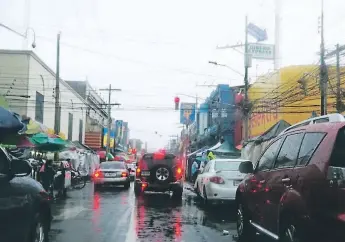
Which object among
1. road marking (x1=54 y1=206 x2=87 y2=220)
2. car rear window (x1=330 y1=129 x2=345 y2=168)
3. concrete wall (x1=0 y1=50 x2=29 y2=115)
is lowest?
road marking (x1=54 y1=206 x2=87 y2=220)

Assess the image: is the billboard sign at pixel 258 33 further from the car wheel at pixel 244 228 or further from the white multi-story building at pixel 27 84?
the car wheel at pixel 244 228

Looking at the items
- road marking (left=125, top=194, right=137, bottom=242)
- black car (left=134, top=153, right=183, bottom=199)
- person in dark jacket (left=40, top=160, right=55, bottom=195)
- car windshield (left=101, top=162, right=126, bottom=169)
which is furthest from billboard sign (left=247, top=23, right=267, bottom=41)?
road marking (left=125, top=194, right=137, bottom=242)

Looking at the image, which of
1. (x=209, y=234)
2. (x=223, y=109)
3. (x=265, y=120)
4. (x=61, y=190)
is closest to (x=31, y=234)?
(x=209, y=234)

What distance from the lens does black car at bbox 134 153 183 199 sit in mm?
18172

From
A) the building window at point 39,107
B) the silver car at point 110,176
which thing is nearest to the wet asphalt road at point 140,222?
the silver car at point 110,176

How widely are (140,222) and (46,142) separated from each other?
8809 mm

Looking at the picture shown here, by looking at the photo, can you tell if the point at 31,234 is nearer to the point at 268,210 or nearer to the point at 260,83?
the point at 268,210

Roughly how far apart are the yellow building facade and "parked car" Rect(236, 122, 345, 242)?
17.1 m

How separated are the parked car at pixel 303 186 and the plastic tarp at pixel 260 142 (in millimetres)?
12368

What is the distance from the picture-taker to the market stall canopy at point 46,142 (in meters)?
18.2

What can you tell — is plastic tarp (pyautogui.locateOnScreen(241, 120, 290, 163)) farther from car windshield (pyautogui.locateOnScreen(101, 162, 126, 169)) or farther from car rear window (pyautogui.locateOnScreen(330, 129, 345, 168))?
car rear window (pyautogui.locateOnScreen(330, 129, 345, 168))

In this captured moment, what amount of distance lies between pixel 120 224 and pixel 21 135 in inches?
220

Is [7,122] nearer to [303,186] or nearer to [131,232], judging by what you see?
[131,232]

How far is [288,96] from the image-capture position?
2612cm
